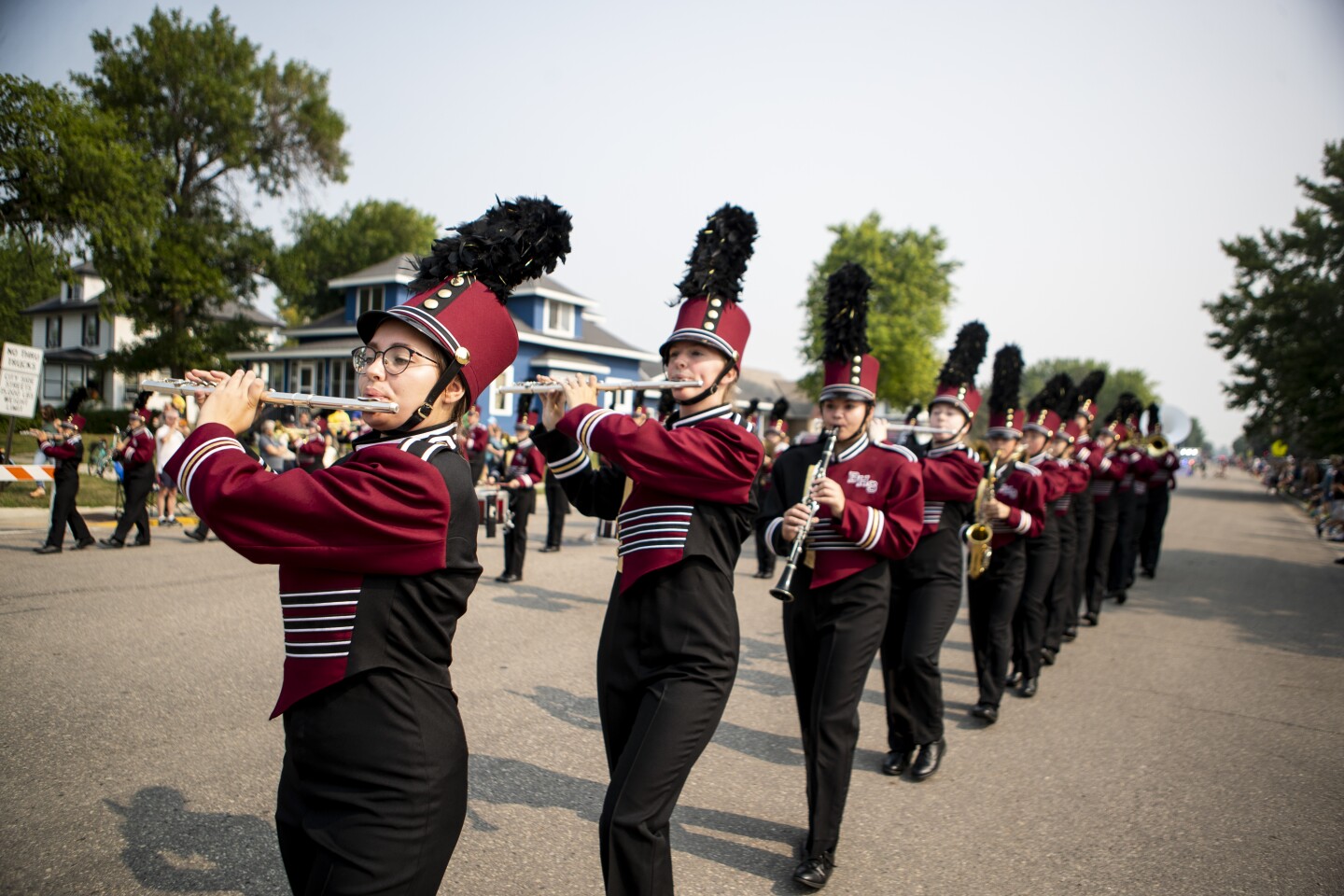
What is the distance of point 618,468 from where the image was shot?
3752mm

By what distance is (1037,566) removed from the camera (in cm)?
796

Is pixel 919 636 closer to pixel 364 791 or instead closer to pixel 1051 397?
pixel 364 791

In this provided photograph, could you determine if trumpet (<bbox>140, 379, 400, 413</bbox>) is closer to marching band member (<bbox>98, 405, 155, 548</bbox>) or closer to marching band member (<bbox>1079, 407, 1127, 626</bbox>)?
marching band member (<bbox>1079, 407, 1127, 626</bbox>)

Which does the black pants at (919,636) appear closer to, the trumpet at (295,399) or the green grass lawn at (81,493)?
the trumpet at (295,399)

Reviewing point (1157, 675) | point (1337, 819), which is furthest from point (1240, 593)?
point (1337, 819)

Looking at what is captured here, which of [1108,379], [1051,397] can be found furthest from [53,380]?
[1108,379]

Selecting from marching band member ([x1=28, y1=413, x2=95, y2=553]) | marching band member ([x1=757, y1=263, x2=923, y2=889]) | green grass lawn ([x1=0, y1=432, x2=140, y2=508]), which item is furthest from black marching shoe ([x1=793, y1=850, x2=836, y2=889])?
green grass lawn ([x1=0, y1=432, x2=140, y2=508])

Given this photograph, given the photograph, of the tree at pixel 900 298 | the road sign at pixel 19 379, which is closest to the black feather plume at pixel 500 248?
the road sign at pixel 19 379

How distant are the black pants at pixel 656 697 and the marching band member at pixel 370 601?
2.02ft

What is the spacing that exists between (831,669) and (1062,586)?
5361 millimetres

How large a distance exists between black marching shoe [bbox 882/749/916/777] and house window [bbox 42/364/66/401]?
55861 millimetres

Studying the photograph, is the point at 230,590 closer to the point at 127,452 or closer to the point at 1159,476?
the point at 127,452

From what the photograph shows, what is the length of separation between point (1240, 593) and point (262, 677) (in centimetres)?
1304

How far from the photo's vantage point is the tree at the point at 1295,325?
85.3ft
